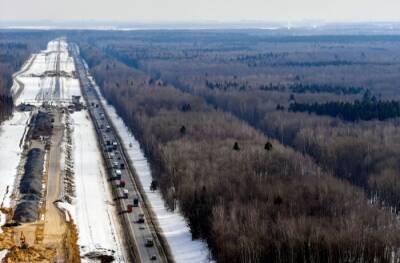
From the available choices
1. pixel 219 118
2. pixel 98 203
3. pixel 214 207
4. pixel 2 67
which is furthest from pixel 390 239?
pixel 2 67

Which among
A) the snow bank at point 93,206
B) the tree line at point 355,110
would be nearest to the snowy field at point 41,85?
the snow bank at point 93,206

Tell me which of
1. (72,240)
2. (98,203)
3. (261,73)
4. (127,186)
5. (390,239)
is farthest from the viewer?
(261,73)

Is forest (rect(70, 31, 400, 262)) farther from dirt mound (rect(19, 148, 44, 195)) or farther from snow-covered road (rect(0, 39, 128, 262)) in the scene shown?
dirt mound (rect(19, 148, 44, 195))

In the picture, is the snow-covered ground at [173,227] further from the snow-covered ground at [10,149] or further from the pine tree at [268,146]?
the snow-covered ground at [10,149]

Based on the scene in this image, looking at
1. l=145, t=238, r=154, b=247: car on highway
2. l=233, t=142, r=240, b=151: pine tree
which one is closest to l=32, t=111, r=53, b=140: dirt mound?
l=233, t=142, r=240, b=151: pine tree

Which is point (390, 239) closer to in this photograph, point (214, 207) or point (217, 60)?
point (214, 207)
